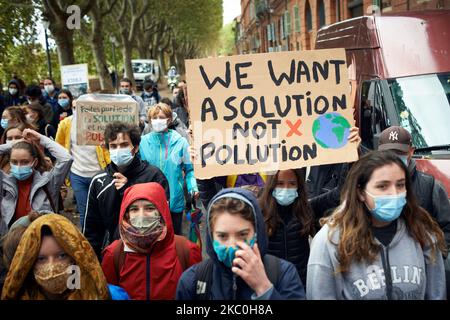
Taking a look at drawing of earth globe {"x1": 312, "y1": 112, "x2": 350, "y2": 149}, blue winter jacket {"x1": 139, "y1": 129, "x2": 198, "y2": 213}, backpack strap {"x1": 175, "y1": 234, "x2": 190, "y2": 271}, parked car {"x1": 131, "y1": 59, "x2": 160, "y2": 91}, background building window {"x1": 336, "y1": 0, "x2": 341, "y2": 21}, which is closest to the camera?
backpack strap {"x1": 175, "y1": 234, "x2": 190, "y2": 271}

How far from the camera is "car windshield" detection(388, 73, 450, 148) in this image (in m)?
5.46

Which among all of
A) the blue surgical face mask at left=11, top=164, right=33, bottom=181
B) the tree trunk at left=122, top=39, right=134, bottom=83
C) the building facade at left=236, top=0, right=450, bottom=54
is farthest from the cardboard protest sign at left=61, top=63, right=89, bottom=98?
the tree trunk at left=122, top=39, right=134, bottom=83

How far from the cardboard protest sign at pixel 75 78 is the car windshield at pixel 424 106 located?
761 centimetres

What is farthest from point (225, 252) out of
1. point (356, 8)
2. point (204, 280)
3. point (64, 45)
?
point (356, 8)

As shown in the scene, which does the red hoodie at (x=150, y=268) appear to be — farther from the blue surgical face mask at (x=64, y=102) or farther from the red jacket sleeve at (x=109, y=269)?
the blue surgical face mask at (x=64, y=102)

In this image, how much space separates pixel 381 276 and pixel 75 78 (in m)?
10.6

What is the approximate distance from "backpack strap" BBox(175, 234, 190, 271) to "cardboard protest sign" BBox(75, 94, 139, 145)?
111 inches

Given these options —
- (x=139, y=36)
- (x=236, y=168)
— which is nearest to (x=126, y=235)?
(x=236, y=168)

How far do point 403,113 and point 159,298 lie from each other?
3769 mm

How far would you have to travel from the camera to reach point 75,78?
12.0 metres

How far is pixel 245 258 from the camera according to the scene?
91.1 inches

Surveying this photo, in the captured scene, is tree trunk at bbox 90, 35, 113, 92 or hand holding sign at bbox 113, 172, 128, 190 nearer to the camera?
hand holding sign at bbox 113, 172, 128, 190

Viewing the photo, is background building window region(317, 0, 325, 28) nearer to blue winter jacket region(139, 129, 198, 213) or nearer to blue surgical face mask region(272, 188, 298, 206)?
blue winter jacket region(139, 129, 198, 213)
